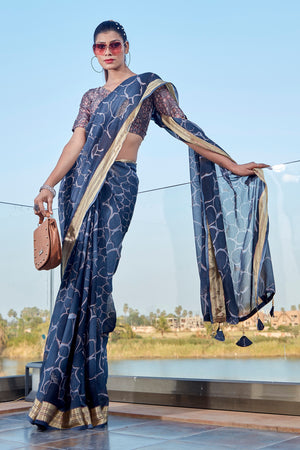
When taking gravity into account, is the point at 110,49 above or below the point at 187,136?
above

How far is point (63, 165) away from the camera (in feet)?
9.14

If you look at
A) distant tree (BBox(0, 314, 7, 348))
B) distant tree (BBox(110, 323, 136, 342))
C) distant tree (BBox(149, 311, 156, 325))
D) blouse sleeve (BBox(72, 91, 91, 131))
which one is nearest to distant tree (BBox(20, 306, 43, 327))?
distant tree (BBox(0, 314, 7, 348))

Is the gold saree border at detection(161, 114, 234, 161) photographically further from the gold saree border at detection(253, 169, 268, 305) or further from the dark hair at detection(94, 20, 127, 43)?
the dark hair at detection(94, 20, 127, 43)

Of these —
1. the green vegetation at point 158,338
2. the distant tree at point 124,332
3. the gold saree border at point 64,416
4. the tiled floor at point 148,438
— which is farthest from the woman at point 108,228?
the distant tree at point 124,332

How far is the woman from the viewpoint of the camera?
256cm

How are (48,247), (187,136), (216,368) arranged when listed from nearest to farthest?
1. (48,247)
2. (187,136)
3. (216,368)

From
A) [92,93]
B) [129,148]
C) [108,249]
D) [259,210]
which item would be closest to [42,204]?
[108,249]

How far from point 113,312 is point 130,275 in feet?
2.82

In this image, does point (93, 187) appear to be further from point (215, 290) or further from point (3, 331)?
point (3, 331)

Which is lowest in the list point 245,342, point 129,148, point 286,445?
point 286,445

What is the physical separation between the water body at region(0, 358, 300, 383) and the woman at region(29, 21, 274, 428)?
444 millimetres

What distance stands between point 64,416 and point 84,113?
1434mm

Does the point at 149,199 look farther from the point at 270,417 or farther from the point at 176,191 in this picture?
the point at 270,417

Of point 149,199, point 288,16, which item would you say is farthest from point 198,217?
point 288,16
